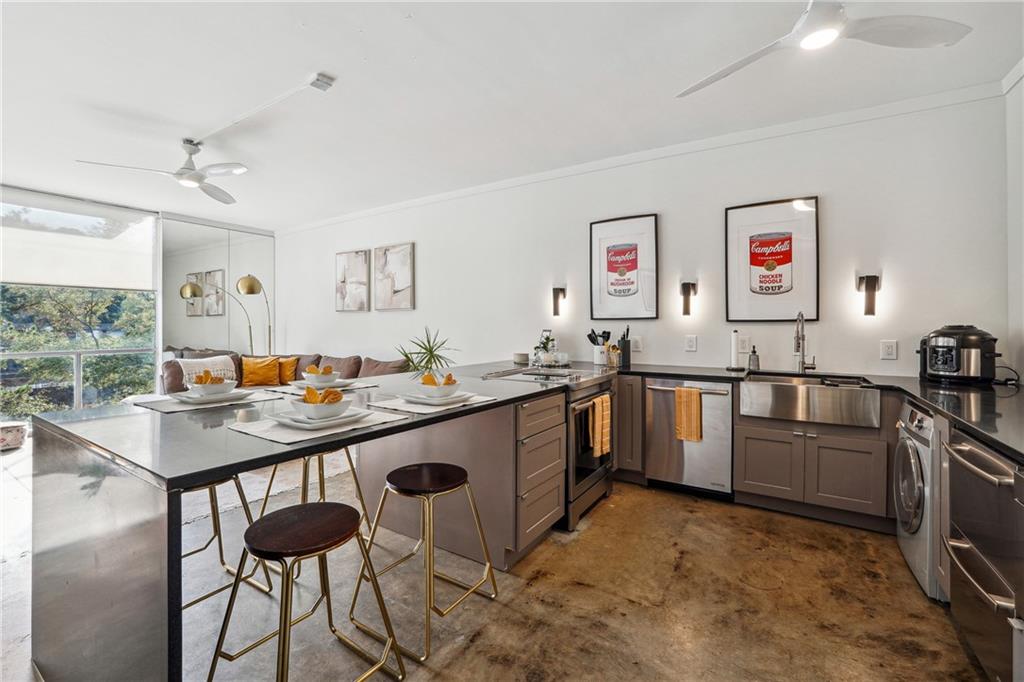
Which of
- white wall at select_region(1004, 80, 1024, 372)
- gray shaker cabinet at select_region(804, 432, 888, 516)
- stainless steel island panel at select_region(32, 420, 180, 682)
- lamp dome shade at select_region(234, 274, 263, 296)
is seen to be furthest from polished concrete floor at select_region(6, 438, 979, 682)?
lamp dome shade at select_region(234, 274, 263, 296)

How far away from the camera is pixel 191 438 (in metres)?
1.31

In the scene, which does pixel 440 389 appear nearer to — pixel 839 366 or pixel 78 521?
pixel 78 521

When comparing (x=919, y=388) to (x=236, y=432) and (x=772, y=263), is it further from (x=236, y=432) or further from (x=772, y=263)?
(x=236, y=432)

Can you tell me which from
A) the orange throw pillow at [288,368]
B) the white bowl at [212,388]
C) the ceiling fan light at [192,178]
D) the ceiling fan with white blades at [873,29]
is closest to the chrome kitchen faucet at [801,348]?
the ceiling fan with white blades at [873,29]

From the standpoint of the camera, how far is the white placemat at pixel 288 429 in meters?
1.29

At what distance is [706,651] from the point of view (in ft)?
5.75

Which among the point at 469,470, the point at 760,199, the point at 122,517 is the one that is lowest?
the point at 469,470

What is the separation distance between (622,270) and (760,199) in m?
1.15

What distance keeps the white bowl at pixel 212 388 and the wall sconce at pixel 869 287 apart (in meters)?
3.76

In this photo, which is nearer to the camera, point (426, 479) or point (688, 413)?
point (426, 479)

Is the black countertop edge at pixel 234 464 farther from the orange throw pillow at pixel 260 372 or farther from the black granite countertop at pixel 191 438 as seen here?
the orange throw pillow at pixel 260 372

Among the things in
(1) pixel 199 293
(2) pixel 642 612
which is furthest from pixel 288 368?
(2) pixel 642 612

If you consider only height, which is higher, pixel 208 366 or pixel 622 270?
pixel 622 270

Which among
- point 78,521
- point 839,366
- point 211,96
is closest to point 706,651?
point 78,521
